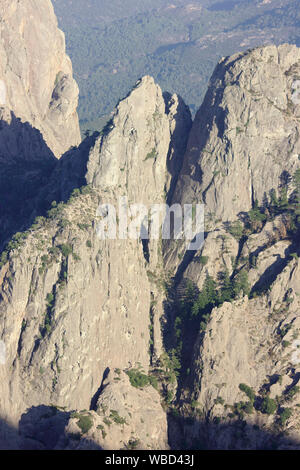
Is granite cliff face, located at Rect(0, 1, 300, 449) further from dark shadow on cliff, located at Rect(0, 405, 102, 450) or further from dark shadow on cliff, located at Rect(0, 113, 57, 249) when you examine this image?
dark shadow on cliff, located at Rect(0, 113, 57, 249)

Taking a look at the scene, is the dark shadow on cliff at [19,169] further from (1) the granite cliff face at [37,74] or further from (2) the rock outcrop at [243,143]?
(2) the rock outcrop at [243,143]

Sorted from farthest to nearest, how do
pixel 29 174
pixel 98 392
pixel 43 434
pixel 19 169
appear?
pixel 19 169 → pixel 29 174 → pixel 98 392 → pixel 43 434

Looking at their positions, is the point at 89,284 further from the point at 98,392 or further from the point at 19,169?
the point at 19,169

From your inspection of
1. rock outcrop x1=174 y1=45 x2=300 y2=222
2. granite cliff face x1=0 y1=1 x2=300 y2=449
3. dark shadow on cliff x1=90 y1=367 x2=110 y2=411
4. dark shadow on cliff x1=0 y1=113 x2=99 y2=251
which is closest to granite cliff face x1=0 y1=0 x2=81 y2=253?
dark shadow on cliff x1=0 y1=113 x2=99 y2=251

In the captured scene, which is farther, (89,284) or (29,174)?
(29,174)

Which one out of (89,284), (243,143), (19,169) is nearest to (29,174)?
(19,169)

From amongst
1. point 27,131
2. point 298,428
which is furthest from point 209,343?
point 27,131

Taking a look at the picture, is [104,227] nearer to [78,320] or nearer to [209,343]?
[78,320]
